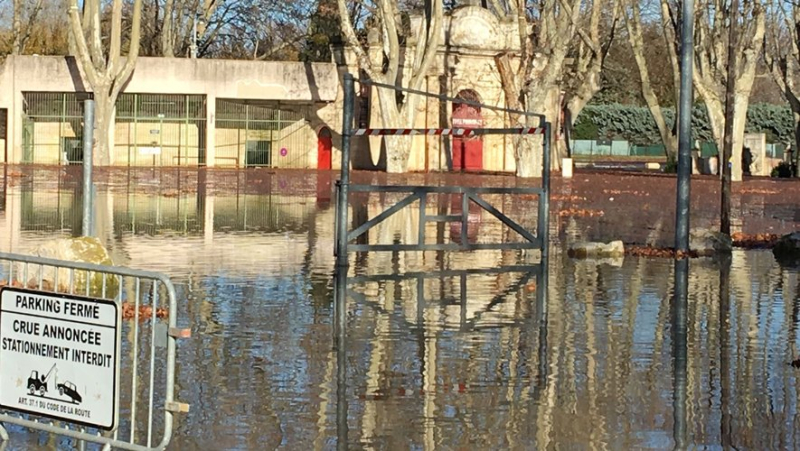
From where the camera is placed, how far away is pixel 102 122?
55.0m

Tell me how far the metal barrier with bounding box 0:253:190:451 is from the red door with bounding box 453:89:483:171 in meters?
48.0

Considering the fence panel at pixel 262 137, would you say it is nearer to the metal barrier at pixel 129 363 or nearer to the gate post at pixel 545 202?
the gate post at pixel 545 202

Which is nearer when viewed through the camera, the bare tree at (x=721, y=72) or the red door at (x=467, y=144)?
the bare tree at (x=721, y=72)

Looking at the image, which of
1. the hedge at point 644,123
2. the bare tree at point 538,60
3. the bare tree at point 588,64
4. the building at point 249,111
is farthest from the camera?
the hedge at point 644,123

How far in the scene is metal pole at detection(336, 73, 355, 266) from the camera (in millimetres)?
15484

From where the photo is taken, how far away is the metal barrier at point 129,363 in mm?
6238

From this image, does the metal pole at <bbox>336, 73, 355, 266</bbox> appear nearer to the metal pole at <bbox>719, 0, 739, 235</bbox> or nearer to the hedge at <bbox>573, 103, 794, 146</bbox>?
the metal pole at <bbox>719, 0, 739, 235</bbox>

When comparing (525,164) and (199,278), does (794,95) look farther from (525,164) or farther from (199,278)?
(199,278)

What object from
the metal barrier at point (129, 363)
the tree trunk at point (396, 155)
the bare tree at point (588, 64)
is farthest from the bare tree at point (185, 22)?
the metal barrier at point (129, 363)

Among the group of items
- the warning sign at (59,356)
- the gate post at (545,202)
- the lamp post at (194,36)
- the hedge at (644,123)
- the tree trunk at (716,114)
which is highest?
the lamp post at (194,36)

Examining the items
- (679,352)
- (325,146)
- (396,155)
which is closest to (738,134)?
(396,155)

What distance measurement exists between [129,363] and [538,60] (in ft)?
146

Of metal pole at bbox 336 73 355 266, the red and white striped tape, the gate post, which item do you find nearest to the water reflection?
the gate post

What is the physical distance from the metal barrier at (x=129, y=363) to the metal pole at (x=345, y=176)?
3.69 meters
